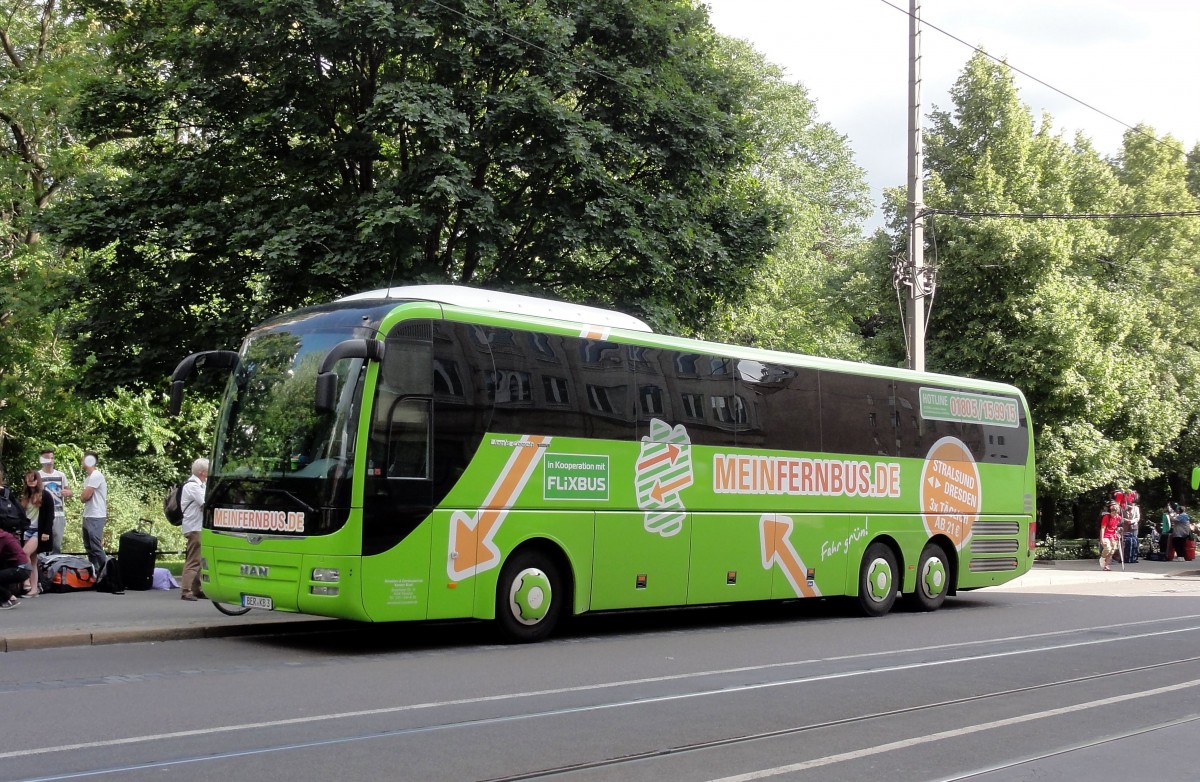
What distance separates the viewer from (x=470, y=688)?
31.6 feet

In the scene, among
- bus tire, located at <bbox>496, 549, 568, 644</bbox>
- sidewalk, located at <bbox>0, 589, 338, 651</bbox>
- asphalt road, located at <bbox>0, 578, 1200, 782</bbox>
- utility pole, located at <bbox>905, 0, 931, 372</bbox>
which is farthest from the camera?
utility pole, located at <bbox>905, 0, 931, 372</bbox>

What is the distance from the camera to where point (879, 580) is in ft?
57.4

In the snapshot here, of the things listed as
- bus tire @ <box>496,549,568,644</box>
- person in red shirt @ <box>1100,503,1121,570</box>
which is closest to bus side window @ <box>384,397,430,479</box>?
bus tire @ <box>496,549,568,644</box>

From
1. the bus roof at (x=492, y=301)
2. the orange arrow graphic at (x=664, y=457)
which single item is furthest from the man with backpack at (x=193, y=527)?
the orange arrow graphic at (x=664, y=457)

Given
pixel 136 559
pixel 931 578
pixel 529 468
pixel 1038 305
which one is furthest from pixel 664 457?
pixel 1038 305

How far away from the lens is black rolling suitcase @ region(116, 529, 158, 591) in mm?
17000

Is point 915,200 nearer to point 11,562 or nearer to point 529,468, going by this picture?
point 529,468

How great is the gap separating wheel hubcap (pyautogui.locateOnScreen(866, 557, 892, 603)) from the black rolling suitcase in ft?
32.8

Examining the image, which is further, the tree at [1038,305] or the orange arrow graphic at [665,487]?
the tree at [1038,305]

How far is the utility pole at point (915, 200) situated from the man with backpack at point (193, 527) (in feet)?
44.5

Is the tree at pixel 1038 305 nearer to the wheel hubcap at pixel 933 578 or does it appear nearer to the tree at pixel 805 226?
the tree at pixel 805 226

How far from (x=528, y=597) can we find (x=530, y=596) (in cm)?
3

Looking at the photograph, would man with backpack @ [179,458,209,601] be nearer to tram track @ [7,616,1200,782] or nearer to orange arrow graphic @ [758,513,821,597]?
orange arrow graphic @ [758,513,821,597]

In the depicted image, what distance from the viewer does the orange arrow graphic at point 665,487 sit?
14203 mm
